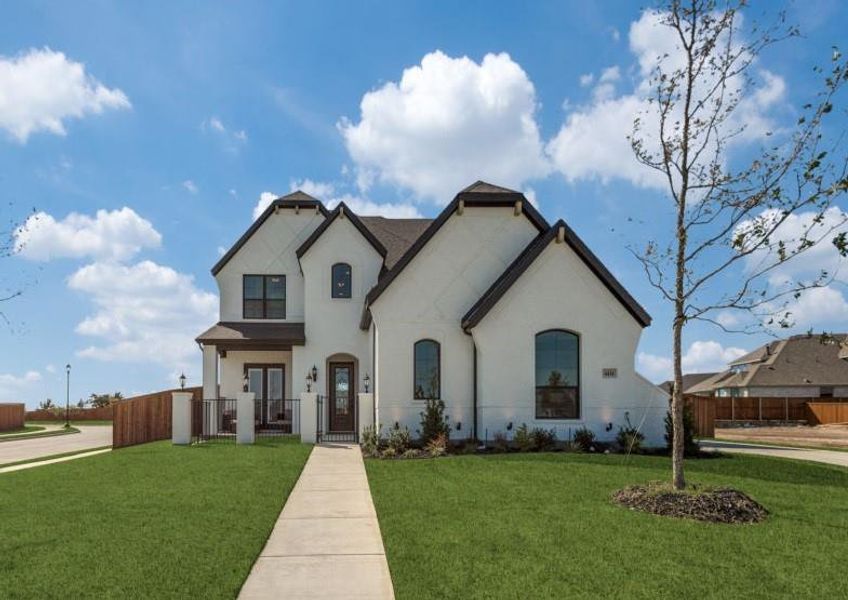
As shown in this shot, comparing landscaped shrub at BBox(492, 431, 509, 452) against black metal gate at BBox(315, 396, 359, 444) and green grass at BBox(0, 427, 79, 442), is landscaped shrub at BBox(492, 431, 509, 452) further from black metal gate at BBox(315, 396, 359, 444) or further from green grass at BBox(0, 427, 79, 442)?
green grass at BBox(0, 427, 79, 442)

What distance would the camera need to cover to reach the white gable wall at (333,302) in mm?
23984

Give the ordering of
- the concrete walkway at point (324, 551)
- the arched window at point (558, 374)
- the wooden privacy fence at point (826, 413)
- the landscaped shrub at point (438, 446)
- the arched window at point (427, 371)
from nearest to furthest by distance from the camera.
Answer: the concrete walkway at point (324, 551)
the landscaped shrub at point (438, 446)
the arched window at point (558, 374)
the arched window at point (427, 371)
the wooden privacy fence at point (826, 413)

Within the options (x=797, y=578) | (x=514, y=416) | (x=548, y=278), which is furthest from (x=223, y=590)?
(x=548, y=278)

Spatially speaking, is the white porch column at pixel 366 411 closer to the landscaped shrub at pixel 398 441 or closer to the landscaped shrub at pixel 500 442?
the landscaped shrub at pixel 398 441

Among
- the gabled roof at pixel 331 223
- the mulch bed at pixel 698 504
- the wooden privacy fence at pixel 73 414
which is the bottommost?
the wooden privacy fence at pixel 73 414

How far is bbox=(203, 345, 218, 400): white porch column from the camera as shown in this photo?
24531mm

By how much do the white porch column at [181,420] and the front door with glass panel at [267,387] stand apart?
16.6ft

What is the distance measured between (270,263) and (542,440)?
1348 centimetres

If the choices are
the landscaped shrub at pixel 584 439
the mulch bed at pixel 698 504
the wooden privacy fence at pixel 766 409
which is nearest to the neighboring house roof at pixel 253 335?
the landscaped shrub at pixel 584 439

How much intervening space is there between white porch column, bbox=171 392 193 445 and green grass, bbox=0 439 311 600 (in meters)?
4.03

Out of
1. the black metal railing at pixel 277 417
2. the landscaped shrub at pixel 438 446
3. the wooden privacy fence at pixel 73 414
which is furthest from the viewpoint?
the wooden privacy fence at pixel 73 414

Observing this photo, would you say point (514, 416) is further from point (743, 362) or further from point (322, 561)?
point (743, 362)

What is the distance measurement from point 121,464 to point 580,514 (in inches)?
442

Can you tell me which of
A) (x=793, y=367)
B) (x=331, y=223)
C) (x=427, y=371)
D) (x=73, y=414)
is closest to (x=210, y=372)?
(x=331, y=223)
